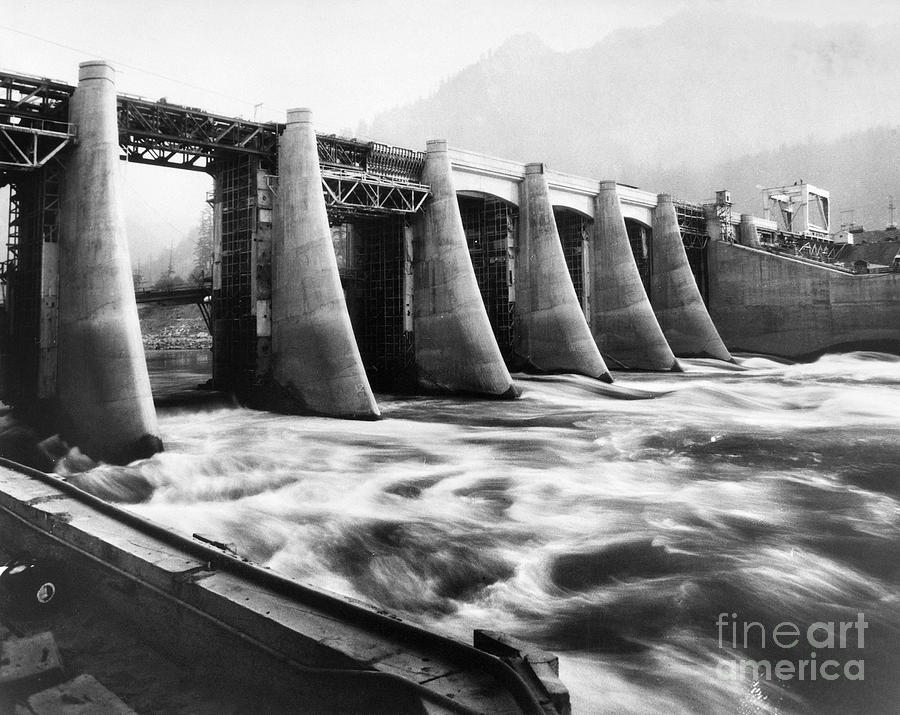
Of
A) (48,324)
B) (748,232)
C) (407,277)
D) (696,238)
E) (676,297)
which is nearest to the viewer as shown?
(48,324)

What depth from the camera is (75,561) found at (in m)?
5.59

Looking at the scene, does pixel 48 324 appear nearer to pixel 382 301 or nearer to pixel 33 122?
pixel 33 122

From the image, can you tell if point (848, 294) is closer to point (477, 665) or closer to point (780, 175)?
point (780, 175)

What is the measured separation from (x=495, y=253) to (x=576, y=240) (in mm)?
6123

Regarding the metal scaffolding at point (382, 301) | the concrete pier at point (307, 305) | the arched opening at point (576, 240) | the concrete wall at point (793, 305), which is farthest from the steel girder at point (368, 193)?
the concrete wall at point (793, 305)

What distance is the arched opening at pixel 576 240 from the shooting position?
30359 millimetres

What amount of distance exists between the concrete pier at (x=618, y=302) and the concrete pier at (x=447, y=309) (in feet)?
32.5

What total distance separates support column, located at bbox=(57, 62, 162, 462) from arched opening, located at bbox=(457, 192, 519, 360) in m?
15.2

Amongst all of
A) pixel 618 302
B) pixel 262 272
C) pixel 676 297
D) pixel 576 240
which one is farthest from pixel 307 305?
pixel 676 297

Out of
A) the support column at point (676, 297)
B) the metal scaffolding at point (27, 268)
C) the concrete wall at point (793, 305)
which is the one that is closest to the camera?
the metal scaffolding at point (27, 268)

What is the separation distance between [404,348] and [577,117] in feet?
42.3

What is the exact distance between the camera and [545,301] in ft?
83.4

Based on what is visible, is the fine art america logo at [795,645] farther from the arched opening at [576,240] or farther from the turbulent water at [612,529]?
the arched opening at [576,240]

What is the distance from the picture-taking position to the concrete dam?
40.5ft
